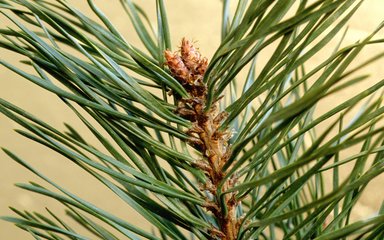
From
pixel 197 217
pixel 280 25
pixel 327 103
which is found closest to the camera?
pixel 280 25

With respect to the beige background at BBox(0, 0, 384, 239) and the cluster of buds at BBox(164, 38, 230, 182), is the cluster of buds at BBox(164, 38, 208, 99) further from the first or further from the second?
the beige background at BBox(0, 0, 384, 239)

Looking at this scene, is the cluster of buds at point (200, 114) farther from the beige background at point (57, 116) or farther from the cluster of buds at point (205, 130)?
the beige background at point (57, 116)

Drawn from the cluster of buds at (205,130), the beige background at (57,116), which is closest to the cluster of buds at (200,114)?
the cluster of buds at (205,130)

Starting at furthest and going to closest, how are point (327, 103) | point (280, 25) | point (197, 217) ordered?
point (327, 103) → point (197, 217) → point (280, 25)

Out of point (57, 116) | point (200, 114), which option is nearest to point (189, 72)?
point (200, 114)

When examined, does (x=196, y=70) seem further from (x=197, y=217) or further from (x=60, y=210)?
(x=60, y=210)

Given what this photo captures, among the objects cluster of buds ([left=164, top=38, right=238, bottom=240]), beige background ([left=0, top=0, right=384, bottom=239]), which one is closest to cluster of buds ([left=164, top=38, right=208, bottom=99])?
cluster of buds ([left=164, top=38, right=238, bottom=240])

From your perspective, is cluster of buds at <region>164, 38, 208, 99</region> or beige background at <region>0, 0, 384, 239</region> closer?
cluster of buds at <region>164, 38, 208, 99</region>

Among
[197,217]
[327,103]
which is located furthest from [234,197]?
[327,103]
